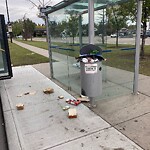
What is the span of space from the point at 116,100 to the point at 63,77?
2016mm

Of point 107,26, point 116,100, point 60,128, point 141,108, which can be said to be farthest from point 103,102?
point 107,26

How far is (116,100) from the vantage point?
4.10 meters

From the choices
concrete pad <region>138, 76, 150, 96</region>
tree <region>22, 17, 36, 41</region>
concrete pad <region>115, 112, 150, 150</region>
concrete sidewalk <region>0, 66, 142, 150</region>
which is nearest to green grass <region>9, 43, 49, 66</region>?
concrete sidewalk <region>0, 66, 142, 150</region>

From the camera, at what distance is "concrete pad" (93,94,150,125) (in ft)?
10.9

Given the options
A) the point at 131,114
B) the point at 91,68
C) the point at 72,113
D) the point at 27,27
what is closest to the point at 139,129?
the point at 131,114

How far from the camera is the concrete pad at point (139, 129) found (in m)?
2.62

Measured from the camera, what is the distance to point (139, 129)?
2.92 metres

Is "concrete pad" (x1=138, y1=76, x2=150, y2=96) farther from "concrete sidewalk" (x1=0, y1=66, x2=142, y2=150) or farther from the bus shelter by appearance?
"concrete sidewalk" (x1=0, y1=66, x2=142, y2=150)

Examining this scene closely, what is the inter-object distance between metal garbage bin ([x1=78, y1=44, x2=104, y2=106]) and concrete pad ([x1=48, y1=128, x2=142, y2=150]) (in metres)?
1.02

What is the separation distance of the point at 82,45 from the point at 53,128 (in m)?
2.80

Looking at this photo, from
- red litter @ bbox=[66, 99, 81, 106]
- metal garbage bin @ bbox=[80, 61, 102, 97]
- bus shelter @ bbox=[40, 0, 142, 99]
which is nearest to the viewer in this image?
metal garbage bin @ bbox=[80, 61, 102, 97]

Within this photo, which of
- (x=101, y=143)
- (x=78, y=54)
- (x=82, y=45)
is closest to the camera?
(x=101, y=143)

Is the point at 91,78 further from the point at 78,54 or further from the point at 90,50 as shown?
the point at 78,54

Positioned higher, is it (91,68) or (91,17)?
(91,17)
